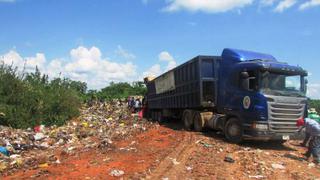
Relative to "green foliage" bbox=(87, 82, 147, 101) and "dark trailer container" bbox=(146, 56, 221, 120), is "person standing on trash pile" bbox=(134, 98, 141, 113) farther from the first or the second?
"green foliage" bbox=(87, 82, 147, 101)

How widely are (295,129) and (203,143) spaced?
104 inches

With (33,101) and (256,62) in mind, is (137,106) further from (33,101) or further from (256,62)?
(256,62)

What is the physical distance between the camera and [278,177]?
28.3 ft

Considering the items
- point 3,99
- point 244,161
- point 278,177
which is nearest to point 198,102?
point 244,161

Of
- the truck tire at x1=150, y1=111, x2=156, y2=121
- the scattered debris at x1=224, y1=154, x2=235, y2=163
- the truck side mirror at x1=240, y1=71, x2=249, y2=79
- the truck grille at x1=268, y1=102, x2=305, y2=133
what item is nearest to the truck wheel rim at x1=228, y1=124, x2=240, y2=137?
the truck grille at x1=268, y1=102, x2=305, y2=133

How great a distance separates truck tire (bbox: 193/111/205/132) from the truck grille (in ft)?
12.3

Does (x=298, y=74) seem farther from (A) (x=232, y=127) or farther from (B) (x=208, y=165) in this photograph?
(B) (x=208, y=165)

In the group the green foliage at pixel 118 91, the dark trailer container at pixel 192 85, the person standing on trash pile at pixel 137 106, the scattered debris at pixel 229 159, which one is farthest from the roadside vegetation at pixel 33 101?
the green foliage at pixel 118 91

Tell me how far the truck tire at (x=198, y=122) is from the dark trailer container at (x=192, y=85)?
0.31 m

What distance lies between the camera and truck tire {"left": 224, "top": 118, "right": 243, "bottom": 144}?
490 inches

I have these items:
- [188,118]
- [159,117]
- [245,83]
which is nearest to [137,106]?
[159,117]

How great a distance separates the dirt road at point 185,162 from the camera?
8.67 metres

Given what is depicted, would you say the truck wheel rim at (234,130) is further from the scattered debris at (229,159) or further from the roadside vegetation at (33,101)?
the roadside vegetation at (33,101)

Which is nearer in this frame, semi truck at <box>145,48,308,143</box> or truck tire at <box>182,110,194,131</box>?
semi truck at <box>145,48,308,143</box>
